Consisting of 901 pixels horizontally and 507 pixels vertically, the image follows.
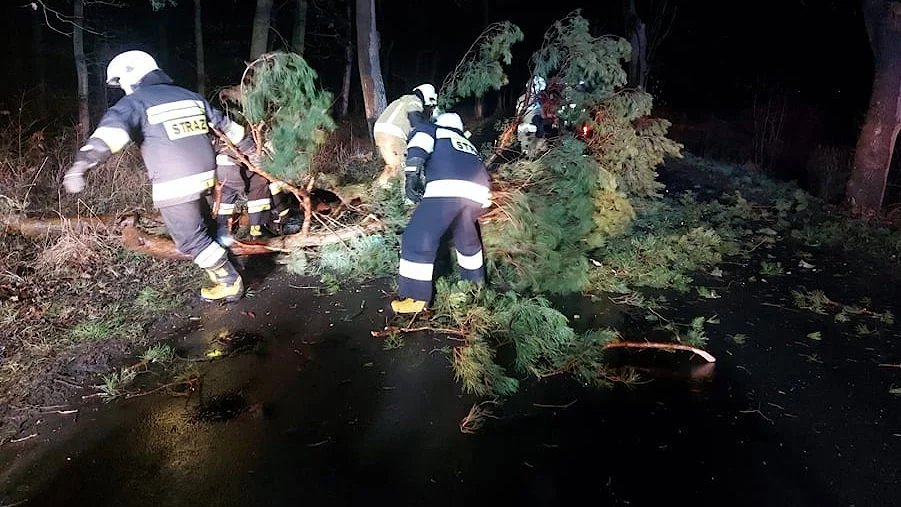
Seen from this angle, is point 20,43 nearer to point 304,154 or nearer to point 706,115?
point 304,154

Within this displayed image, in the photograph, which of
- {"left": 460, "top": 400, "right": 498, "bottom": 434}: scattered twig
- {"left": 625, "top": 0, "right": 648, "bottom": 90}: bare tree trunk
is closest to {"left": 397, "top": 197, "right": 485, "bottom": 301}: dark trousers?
{"left": 460, "top": 400, "right": 498, "bottom": 434}: scattered twig

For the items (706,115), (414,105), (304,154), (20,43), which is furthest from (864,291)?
(20,43)

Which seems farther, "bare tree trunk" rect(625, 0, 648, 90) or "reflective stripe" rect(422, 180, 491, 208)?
"bare tree trunk" rect(625, 0, 648, 90)

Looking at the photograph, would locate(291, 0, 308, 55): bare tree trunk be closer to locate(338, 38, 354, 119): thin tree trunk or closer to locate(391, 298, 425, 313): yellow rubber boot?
locate(338, 38, 354, 119): thin tree trunk

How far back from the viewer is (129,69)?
3684 mm

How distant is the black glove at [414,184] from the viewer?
12.6 feet

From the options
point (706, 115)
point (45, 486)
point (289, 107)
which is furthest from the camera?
point (706, 115)

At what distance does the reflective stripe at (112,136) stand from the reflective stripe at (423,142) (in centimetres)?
178

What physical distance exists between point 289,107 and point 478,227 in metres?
1.73

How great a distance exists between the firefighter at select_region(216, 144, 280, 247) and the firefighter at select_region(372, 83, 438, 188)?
3.53ft

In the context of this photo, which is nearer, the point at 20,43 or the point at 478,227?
the point at 478,227

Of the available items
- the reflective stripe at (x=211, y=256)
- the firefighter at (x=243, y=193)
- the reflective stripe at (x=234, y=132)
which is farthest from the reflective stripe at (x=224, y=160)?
the reflective stripe at (x=211, y=256)

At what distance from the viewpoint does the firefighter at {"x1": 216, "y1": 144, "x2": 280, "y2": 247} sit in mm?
4973

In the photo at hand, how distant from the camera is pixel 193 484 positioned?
241 cm
